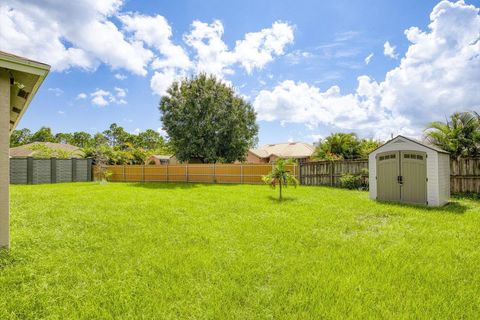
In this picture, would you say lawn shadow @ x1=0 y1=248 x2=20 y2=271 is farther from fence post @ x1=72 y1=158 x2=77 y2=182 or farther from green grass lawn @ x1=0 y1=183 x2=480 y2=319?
fence post @ x1=72 y1=158 x2=77 y2=182

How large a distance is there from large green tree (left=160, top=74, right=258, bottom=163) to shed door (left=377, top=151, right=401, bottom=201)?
1450 cm

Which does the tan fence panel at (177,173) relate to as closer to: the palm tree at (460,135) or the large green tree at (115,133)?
the palm tree at (460,135)

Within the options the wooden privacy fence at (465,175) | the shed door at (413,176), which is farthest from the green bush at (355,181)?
the shed door at (413,176)

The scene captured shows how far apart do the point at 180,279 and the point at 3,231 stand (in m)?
3.22

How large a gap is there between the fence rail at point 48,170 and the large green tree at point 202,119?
786 cm

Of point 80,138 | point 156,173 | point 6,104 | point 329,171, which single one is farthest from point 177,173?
point 80,138

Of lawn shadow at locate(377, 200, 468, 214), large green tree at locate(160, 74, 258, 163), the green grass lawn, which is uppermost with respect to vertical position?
large green tree at locate(160, 74, 258, 163)

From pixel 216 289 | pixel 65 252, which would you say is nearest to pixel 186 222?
pixel 65 252

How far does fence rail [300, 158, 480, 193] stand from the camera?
1072 centimetres

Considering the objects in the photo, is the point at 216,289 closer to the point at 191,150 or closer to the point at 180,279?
the point at 180,279

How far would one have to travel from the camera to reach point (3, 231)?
4262 millimetres

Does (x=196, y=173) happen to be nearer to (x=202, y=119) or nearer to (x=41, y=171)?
(x=202, y=119)

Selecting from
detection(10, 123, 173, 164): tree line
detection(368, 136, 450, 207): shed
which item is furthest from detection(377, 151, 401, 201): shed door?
detection(10, 123, 173, 164): tree line

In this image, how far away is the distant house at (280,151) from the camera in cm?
3353
